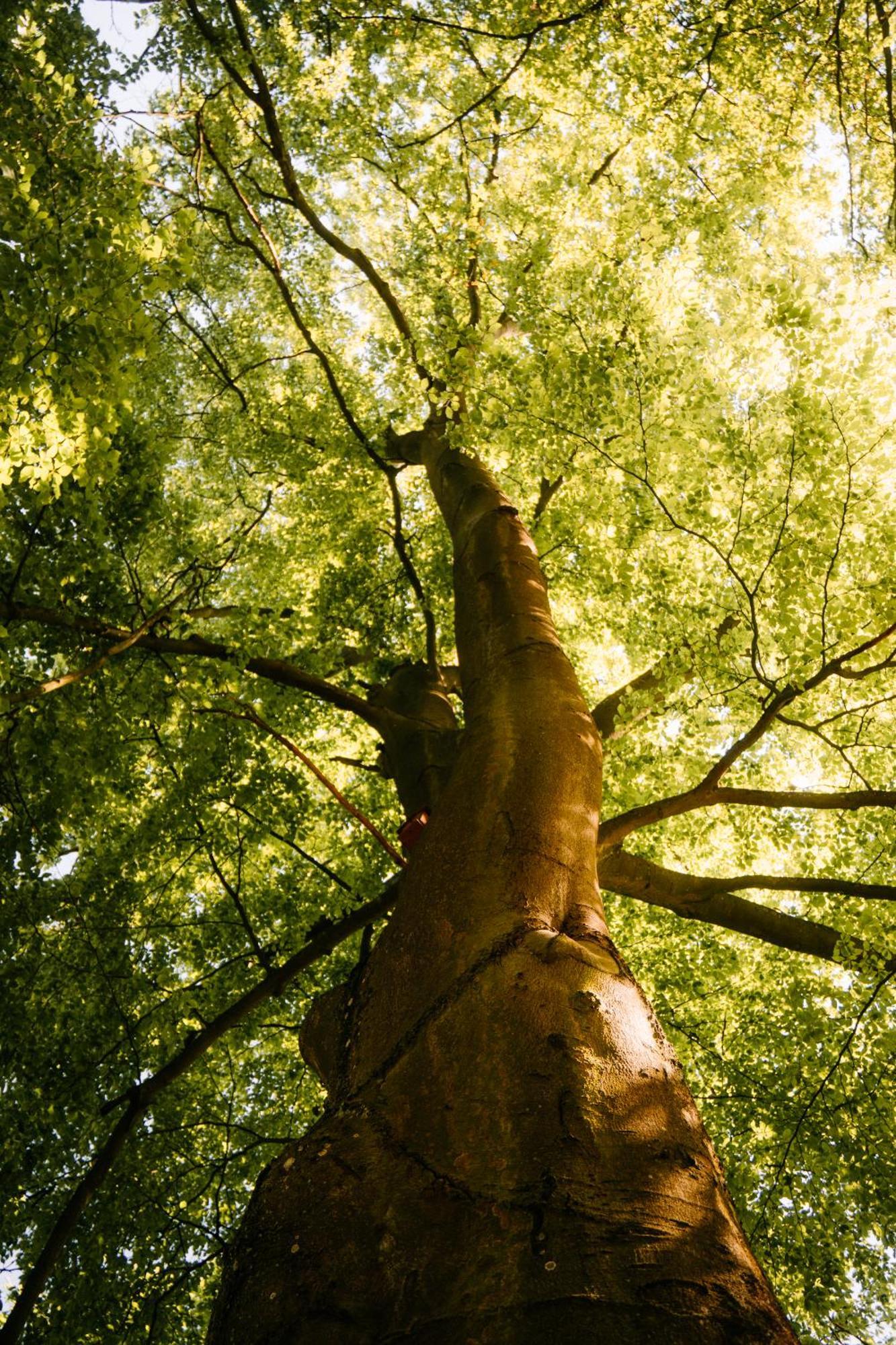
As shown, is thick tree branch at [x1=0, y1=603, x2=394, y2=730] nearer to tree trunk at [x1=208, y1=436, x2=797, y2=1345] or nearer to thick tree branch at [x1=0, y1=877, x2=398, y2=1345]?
thick tree branch at [x1=0, y1=877, x2=398, y2=1345]

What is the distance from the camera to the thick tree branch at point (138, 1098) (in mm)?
3834

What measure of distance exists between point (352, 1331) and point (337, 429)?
30.6 ft

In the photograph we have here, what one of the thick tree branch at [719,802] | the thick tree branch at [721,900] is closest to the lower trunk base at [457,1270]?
the thick tree branch at [719,802]

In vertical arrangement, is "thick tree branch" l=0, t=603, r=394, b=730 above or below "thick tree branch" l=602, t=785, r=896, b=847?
above

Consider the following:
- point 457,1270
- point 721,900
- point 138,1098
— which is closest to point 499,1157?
point 457,1270

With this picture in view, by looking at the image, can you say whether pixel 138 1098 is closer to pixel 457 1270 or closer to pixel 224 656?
pixel 224 656

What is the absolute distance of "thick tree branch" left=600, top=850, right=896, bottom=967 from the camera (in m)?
5.02

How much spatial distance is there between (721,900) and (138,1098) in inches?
152

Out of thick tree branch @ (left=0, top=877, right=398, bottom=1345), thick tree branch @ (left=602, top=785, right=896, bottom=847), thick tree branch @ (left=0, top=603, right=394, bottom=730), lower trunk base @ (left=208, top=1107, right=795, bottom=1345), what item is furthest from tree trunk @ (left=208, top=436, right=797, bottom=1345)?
thick tree branch @ (left=0, top=603, right=394, bottom=730)

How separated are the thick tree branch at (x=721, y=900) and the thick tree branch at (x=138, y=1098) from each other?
63.3 inches

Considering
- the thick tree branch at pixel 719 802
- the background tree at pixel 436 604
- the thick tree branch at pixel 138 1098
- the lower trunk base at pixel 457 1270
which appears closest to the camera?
the lower trunk base at pixel 457 1270

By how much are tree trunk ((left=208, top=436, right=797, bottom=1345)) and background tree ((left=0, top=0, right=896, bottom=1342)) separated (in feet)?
0.53

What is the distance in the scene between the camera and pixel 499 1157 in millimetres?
1704

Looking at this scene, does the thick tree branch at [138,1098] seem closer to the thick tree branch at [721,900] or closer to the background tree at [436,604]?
the background tree at [436,604]
